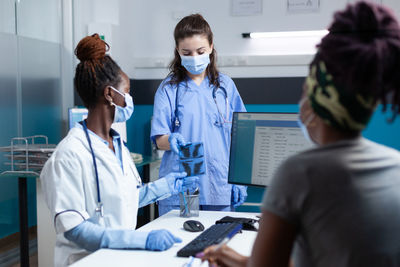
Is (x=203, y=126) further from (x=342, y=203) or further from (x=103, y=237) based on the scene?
(x=342, y=203)

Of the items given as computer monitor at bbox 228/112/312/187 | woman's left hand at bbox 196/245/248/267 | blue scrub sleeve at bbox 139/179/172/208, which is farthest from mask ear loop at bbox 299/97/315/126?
blue scrub sleeve at bbox 139/179/172/208

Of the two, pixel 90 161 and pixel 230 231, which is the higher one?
pixel 90 161

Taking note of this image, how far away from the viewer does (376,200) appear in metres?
0.71

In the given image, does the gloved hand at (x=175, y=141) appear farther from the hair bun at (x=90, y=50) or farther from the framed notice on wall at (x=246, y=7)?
the framed notice on wall at (x=246, y=7)

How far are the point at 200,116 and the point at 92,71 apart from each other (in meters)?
0.81

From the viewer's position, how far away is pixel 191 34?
85.4 inches

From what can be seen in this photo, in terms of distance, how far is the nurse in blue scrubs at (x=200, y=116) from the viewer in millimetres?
2143

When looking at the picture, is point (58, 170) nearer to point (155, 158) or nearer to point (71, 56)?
point (155, 158)

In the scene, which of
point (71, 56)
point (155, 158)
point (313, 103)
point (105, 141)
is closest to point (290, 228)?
point (313, 103)

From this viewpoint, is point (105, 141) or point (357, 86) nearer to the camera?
point (357, 86)

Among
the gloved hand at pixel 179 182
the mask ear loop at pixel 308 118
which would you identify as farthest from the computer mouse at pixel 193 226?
the mask ear loop at pixel 308 118

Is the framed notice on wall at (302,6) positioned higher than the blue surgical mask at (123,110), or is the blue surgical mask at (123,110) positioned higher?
the framed notice on wall at (302,6)

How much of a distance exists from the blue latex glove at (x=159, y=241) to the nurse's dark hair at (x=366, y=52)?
0.79 metres

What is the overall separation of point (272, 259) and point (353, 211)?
0.15 metres
